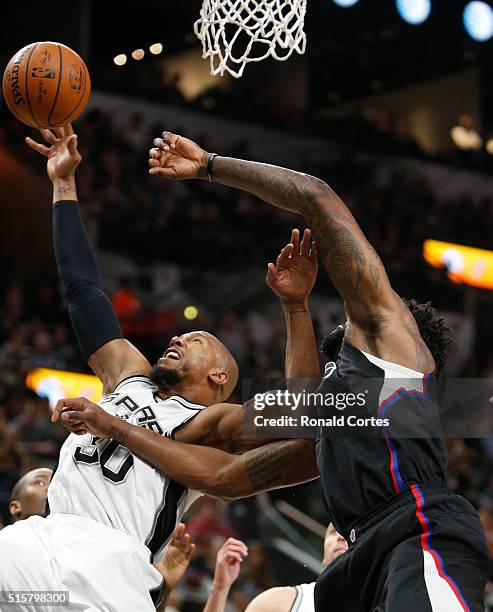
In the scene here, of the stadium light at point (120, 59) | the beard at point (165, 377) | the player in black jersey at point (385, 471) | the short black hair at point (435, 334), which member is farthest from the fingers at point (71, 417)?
the stadium light at point (120, 59)

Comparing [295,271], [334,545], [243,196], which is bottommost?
[334,545]

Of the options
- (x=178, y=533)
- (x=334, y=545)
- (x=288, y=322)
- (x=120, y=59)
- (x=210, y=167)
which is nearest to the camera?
(x=210, y=167)

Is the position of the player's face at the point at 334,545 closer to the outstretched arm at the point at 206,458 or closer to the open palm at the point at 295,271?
the outstretched arm at the point at 206,458

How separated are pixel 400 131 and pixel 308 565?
10.6 meters

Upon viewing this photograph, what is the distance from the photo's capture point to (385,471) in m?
3.10

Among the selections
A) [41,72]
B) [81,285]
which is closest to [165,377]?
[81,285]

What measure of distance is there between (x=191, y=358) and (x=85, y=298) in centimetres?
52

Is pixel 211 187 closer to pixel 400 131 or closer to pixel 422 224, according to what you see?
pixel 422 224

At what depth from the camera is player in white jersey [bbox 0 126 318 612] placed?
136 inches

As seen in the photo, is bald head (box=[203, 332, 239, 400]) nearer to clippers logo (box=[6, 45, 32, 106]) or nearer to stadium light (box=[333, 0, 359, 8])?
clippers logo (box=[6, 45, 32, 106])

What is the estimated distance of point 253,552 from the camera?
318 inches

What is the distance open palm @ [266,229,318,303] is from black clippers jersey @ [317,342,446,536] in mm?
669

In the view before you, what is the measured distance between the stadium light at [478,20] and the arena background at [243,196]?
0.12 meters

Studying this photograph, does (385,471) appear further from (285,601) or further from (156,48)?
(156,48)
